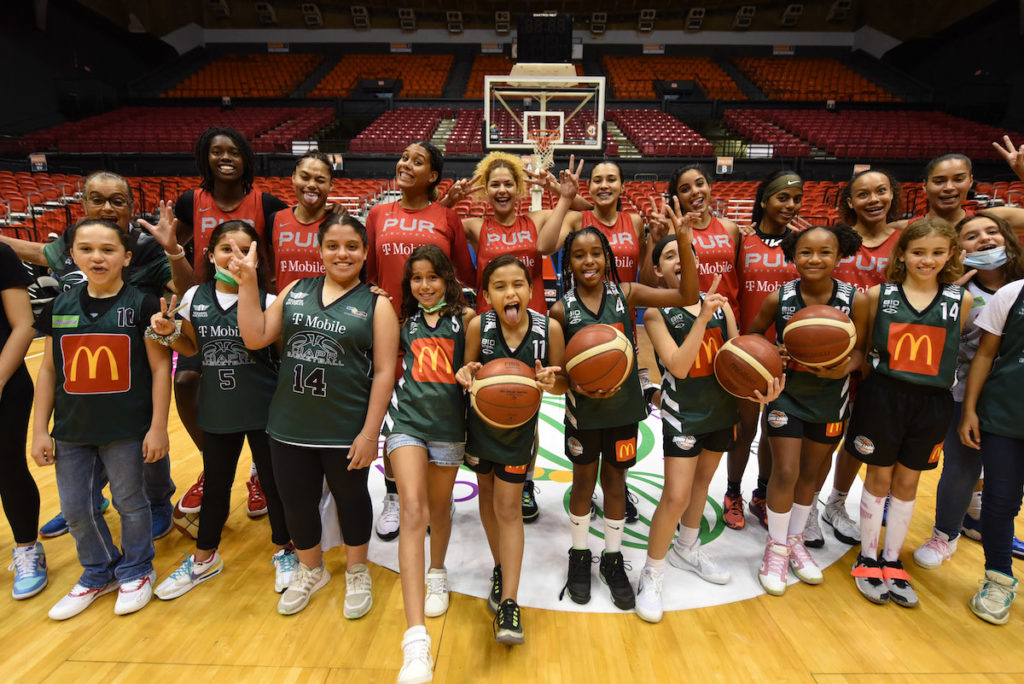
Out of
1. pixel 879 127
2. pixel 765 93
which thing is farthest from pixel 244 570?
pixel 765 93

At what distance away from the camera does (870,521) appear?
99.8 inches

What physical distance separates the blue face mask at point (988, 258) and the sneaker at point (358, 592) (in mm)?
3213

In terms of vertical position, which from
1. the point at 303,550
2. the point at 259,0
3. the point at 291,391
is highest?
the point at 259,0

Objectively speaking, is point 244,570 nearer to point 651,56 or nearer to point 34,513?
point 34,513

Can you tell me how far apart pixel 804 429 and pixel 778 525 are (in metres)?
0.50

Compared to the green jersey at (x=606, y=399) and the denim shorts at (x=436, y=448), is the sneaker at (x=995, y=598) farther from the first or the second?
the denim shorts at (x=436, y=448)

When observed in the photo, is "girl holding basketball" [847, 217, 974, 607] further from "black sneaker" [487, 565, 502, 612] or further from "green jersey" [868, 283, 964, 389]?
"black sneaker" [487, 565, 502, 612]

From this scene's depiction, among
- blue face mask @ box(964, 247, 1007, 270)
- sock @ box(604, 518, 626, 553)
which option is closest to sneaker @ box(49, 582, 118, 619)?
sock @ box(604, 518, 626, 553)

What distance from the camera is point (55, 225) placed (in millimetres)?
8891

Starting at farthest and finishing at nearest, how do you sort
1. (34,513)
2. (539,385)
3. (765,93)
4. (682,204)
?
(765,93), (682,204), (34,513), (539,385)

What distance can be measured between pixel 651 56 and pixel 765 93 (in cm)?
528

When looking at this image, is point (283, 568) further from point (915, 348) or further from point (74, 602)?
point (915, 348)

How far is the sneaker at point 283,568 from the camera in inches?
97.2

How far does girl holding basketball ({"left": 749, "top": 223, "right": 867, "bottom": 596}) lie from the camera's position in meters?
2.35
